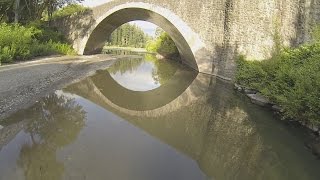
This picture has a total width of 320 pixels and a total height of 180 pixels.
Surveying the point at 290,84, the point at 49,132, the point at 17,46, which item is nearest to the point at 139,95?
the point at 290,84

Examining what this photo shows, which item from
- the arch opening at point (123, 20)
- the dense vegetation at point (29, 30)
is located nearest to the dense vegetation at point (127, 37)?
the arch opening at point (123, 20)

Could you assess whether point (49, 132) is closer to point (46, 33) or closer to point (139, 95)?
point (139, 95)

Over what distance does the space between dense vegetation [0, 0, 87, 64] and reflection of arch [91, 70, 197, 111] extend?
Answer: 4.78 m

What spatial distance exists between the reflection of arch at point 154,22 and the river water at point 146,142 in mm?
9581

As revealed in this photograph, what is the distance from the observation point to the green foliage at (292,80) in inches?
332

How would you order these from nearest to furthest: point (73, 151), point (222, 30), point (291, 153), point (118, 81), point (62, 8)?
point (73, 151) → point (291, 153) → point (118, 81) → point (222, 30) → point (62, 8)

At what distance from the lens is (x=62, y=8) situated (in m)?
31.5

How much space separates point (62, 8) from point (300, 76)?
26167 millimetres

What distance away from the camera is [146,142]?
6.86 metres

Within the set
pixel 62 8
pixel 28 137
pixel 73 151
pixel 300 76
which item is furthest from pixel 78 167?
pixel 62 8

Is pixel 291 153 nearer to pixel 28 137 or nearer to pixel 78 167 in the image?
pixel 78 167

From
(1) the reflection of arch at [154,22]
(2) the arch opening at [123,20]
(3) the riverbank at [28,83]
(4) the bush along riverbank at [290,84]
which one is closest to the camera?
(3) the riverbank at [28,83]

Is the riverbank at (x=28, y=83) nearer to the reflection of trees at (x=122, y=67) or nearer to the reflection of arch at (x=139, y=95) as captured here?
the reflection of arch at (x=139, y=95)

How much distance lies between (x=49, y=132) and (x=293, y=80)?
6.72 m
